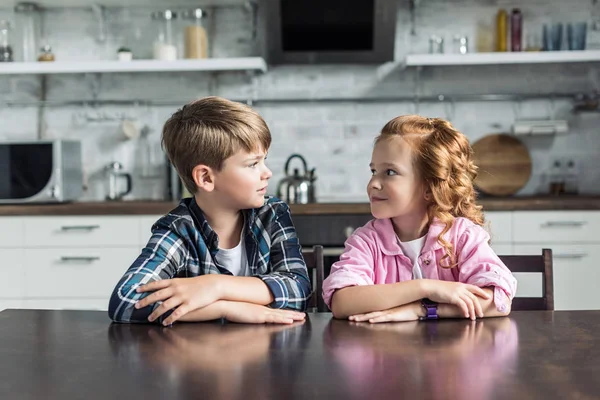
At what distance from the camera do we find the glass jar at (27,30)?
381 centimetres

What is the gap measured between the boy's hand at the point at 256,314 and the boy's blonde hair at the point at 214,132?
35 centimetres

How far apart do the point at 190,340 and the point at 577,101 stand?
3205 mm

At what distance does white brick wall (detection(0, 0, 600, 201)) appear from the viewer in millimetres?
3783

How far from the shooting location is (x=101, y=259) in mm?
3271

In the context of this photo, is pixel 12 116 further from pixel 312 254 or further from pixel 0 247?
pixel 312 254

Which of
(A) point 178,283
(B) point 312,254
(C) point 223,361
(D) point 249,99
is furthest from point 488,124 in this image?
(C) point 223,361

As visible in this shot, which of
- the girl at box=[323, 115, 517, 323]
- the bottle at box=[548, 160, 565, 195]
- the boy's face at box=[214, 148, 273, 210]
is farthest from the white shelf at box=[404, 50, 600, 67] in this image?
the boy's face at box=[214, 148, 273, 210]

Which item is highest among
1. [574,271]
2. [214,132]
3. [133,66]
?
[133,66]

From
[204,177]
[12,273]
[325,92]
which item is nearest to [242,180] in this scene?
[204,177]

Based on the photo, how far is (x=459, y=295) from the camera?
122 cm

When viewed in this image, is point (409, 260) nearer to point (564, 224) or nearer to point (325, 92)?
point (564, 224)

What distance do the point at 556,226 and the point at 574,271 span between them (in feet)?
0.72

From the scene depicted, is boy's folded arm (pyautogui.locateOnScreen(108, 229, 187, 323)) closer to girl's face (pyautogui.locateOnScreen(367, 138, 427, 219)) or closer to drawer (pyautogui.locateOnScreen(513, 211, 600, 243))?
girl's face (pyautogui.locateOnScreen(367, 138, 427, 219))

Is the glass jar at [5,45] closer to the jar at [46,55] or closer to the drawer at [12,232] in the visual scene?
the jar at [46,55]
